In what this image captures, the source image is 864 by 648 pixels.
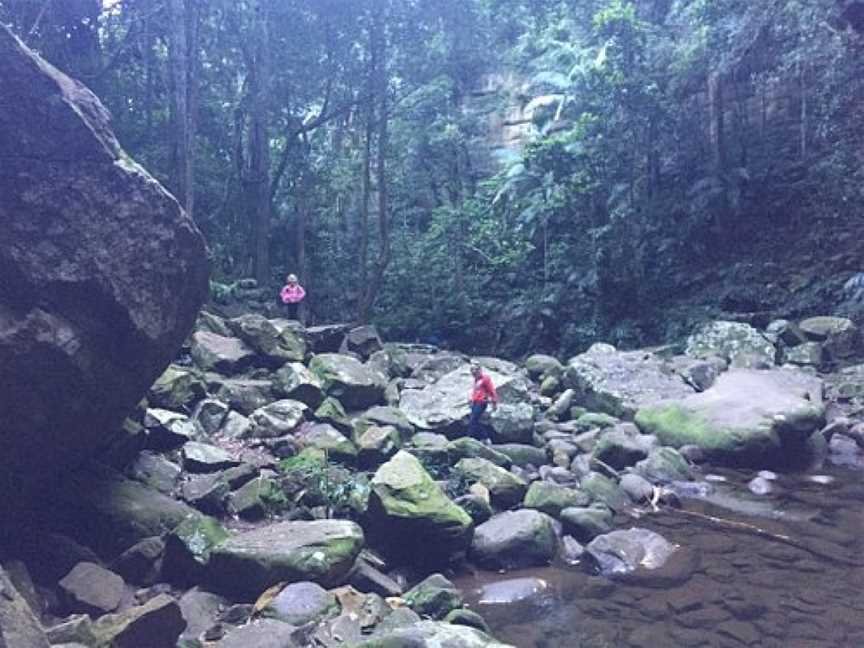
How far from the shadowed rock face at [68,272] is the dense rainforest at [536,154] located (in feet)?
33.4

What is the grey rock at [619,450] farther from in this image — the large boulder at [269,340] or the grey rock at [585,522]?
the large boulder at [269,340]

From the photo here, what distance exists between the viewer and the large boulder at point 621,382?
13.5 meters

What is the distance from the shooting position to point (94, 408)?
6609 mm

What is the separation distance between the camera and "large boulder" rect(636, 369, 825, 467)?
11.0 meters

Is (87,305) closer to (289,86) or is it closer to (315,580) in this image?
(315,580)

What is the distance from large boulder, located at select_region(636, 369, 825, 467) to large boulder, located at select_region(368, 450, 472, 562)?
17.0 feet

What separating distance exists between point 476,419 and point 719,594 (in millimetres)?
4753

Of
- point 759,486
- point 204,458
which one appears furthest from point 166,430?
point 759,486

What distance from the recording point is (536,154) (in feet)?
65.7

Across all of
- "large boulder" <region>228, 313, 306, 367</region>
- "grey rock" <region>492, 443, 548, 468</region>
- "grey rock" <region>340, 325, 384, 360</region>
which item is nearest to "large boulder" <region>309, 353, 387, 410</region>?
"large boulder" <region>228, 313, 306, 367</region>

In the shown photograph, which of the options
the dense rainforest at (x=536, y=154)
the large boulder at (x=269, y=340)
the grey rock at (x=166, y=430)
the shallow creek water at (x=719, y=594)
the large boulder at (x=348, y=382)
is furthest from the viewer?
the dense rainforest at (x=536, y=154)

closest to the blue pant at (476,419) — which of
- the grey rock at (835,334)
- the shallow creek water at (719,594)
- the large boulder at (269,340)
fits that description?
the large boulder at (269,340)

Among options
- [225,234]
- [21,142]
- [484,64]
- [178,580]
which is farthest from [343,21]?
[178,580]

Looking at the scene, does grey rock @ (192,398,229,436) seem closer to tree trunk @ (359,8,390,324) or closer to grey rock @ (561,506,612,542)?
grey rock @ (561,506,612,542)
